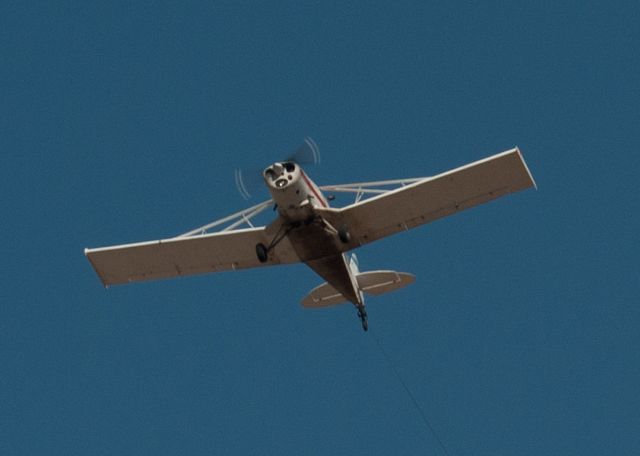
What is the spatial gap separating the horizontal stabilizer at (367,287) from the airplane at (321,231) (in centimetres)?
2

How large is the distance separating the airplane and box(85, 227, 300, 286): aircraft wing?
23 mm

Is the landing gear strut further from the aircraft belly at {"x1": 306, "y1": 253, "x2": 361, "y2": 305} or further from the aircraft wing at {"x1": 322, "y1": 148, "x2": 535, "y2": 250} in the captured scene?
the aircraft belly at {"x1": 306, "y1": 253, "x2": 361, "y2": 305}

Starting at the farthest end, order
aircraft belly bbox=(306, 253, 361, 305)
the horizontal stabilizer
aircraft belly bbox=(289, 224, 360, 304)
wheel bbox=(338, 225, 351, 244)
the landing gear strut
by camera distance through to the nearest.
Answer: the horizontal stabilizer → aircraft belly bbox=(306, 253, 361, 305) → aircraft belly bbox=(289, 224, 360, 304) → wheel bbox=(338, 225, 351, 244) → the landing gear strut

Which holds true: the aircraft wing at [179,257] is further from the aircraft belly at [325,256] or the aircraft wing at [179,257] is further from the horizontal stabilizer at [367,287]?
the horizontal stabilizer at [367,287]

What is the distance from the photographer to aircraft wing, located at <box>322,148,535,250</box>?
3384cm

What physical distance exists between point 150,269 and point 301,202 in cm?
541

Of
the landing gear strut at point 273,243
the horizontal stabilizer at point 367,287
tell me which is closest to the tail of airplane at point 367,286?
the horizontal stabilizer at point 367,287

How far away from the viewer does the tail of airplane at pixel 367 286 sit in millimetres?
36031

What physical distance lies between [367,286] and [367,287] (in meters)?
0.04

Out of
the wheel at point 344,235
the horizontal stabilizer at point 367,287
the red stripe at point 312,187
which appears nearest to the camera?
the red stripe at point 312,187

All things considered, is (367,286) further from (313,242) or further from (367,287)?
(313,242)

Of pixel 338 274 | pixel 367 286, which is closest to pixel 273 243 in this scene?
pixel 338 274

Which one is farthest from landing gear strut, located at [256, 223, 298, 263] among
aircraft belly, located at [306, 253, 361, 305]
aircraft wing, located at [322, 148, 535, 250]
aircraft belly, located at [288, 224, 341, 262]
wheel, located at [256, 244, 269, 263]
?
aircraft belly, located at [306, 253, 361, 305]

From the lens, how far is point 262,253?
33.7 metres
